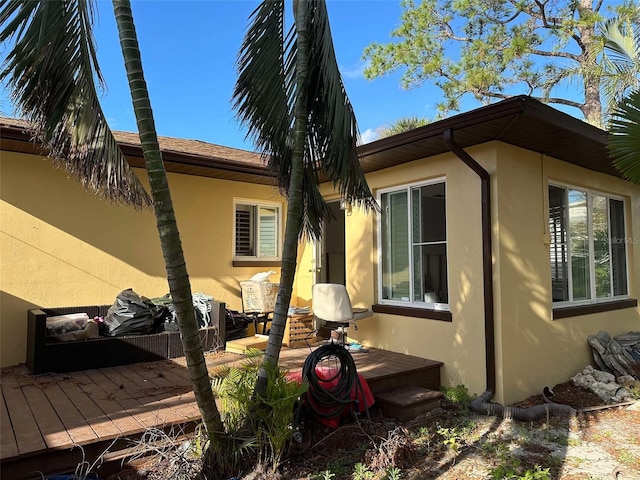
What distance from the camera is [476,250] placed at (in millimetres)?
5020

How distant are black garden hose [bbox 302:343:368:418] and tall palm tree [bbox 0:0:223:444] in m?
1.05

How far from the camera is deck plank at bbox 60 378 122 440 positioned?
3.19 meters

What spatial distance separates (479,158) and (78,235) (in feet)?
17.5

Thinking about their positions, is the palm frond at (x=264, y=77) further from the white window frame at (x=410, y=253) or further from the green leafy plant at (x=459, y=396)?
the green leafy plant at (x=459, y=396)

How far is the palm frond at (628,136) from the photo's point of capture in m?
3.86

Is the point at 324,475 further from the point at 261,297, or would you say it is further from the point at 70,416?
the point at 261,297

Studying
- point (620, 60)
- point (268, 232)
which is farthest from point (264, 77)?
point (620, 60)

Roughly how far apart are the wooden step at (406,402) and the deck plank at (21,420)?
9.91 feet

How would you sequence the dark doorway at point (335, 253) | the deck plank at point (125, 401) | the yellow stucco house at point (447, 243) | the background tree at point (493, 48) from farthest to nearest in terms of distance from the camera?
the background tree at point (493, 48) → the dark doorway at point (335, 253) → the yellow stucco house at point (447, 243) → the deck plank at point (125, 401)

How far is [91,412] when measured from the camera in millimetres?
3615

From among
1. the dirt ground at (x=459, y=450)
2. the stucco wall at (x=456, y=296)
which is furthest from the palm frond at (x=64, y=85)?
the stucco wall at (x=456, y=296)

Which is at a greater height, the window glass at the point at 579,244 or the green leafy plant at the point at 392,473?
the window glass at the point at 579,244

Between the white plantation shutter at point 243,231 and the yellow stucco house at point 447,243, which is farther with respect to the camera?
the white plantation shutter at point 243,231

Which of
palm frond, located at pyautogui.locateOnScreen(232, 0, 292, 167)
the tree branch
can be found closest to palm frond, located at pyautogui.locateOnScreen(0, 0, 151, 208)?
palm frond, located at pyautogui.locateOnScreen(232, 0, 292, 167)
